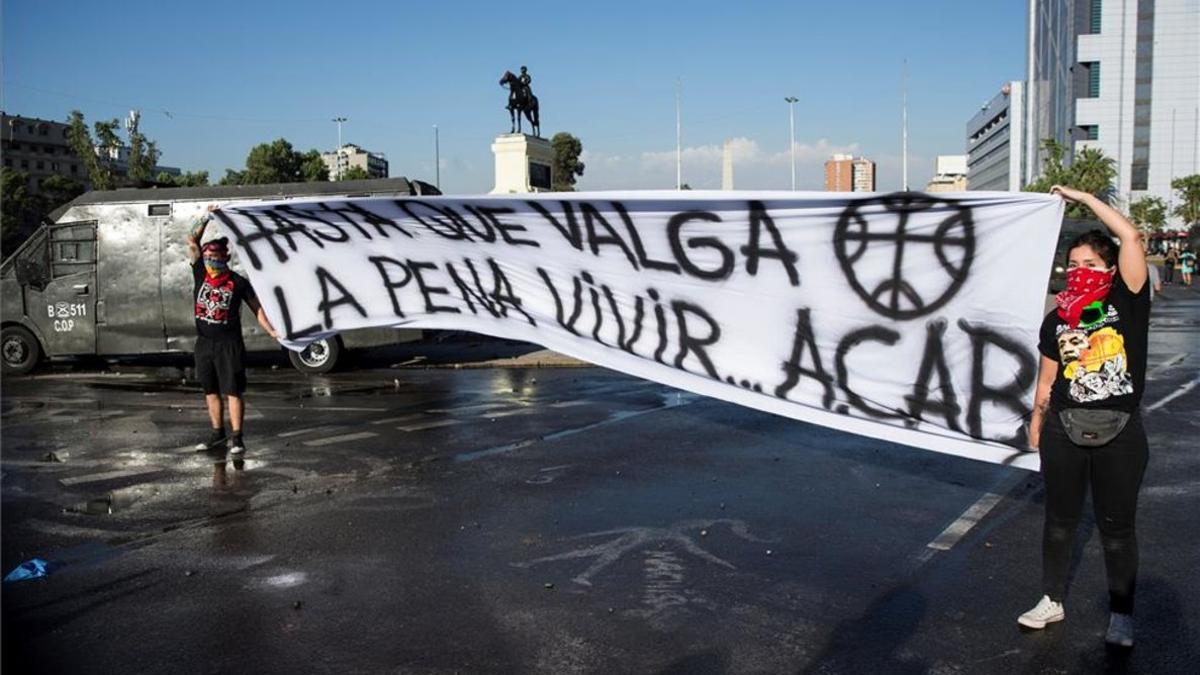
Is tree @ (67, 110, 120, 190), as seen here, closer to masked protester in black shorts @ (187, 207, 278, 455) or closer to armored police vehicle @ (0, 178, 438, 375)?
armored police vehicle @ (0, 178, 438, 375)

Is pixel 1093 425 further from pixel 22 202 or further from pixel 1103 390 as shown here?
pixel 22 202

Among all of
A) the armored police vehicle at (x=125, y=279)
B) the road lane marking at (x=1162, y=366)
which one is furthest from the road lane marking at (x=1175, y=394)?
the armored police vehicle at (x=125, y=279)

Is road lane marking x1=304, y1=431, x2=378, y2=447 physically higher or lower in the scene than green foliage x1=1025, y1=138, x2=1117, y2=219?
lower

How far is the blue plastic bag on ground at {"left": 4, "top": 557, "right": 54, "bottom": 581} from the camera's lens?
6.14 meters

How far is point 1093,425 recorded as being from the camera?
15.1 feet

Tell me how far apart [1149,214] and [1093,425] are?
92.7 meters

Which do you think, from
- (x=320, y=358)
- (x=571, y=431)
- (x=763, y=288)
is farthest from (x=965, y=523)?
(x=320, y=358)

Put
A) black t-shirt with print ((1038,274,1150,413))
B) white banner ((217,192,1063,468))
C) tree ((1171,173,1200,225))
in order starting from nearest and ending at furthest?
black t-shirt with print ((1038,274,1150,413)) < white banner ((217,192,1063,468)) < tree ((1171,173,1200,225))

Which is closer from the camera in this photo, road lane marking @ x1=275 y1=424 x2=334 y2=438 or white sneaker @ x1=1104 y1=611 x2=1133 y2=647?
white sneaker @ x1=1104 y1=611 x2=1133 y2=647

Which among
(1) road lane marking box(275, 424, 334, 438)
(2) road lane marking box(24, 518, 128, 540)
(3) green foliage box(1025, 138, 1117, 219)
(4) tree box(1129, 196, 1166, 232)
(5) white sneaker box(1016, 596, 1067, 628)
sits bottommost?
(2) road lane marking box(24, 518, 128, 540)

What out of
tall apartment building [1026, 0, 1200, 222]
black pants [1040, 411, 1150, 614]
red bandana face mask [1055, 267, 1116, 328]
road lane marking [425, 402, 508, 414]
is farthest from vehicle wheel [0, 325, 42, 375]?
tall apartment building [1026, 0, 1200, 222]

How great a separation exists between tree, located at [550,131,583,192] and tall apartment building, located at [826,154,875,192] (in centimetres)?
2127

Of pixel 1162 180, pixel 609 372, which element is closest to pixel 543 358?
pixel 609 372

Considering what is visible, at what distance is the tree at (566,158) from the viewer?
8731cm
